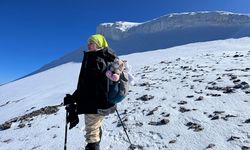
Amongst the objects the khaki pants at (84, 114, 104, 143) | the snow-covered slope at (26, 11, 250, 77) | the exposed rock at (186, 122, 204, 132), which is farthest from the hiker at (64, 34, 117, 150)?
the snow-covered slope at (26, 11, 250, 77)

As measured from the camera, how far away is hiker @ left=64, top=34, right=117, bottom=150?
521cm

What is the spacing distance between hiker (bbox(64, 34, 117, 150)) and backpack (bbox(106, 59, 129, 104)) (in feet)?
0.26

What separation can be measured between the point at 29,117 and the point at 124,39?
250ft

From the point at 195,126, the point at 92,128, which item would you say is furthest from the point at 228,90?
the point at 92,128

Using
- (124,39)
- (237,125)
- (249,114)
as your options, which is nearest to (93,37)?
(237,125)

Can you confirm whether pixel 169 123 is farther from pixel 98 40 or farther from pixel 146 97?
pixel 98 40

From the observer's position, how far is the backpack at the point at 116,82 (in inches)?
202

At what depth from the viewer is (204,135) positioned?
7453 millimetres

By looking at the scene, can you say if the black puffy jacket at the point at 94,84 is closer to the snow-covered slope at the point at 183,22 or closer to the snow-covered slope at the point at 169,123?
the snow-covered slope at the point at 169,123

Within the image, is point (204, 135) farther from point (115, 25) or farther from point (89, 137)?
point (115, 25)

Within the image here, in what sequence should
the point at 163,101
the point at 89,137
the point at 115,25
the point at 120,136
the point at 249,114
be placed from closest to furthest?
the point at 89,137 < the point at 120,136 < the point at 249,114 < the point at 163,101 < the point at 115,25

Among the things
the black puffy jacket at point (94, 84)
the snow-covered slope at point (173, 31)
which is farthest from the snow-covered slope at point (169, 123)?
the snow-covered slope at point (173, 31)

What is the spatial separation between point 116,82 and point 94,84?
365mm

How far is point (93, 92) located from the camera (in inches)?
206
